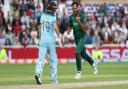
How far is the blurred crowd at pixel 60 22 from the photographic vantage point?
3419 cm

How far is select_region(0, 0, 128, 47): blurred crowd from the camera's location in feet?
112

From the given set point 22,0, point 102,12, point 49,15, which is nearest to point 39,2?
point 22,0

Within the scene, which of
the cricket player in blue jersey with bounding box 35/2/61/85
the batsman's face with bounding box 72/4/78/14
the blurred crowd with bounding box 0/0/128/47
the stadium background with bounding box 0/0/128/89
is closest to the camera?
the cricket player in blue jersey with bounding box 35/2/61/85

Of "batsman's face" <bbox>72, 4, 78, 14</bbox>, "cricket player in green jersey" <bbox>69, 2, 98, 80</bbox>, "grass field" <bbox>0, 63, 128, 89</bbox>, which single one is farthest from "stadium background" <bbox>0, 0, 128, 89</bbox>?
"batsman's face" <bbox>72, 4, 78, 14</bbox>

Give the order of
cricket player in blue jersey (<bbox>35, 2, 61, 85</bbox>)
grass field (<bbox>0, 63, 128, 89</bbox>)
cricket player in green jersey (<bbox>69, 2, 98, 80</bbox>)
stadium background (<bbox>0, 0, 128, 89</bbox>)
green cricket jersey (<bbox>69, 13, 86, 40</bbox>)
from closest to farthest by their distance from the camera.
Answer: cricket player in blue jersey (<bbox>35, 2, 61, 85</bbox>) < grass field (<bbox>0, 63, 128, 89</bbox>) < cricket player in green jersey (<bbox>69, 2, 98, 80</bbox>) < green cricket jersey (<bbox>69, 13, 86, 40</bbox>) < stadium background (<bbox>0, 0, 128, 89</bbox>)

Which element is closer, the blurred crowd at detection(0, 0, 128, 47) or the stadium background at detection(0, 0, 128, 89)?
the stadium background at detection(0, 0, 128, 89)

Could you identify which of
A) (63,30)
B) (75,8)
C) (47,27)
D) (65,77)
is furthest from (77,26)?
(63,30)

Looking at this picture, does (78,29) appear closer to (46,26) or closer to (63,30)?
(46,26)

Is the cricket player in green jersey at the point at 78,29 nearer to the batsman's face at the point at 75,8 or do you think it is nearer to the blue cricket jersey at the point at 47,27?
the batsman's face at the point at 75,8

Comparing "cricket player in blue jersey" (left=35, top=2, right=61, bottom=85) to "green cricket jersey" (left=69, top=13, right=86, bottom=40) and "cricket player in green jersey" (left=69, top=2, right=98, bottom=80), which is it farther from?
"green cricket jersey" (left=69, top=13, right=86, bottom=40)

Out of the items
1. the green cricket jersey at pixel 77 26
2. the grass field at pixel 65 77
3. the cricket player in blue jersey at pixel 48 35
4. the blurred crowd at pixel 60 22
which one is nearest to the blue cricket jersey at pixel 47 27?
the cricket player in blue jersey at pixel 48 35

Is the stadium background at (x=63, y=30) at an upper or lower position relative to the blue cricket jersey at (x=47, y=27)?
lower

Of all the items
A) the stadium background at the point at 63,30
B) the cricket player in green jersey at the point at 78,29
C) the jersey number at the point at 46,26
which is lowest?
the stadium background at the point at 63,30

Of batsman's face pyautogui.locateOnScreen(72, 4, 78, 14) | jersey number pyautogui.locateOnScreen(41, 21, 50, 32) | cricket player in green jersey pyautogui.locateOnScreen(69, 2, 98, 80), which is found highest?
batsman's face pyautogui.locateOnScreen(72, 4, 78, 14)
